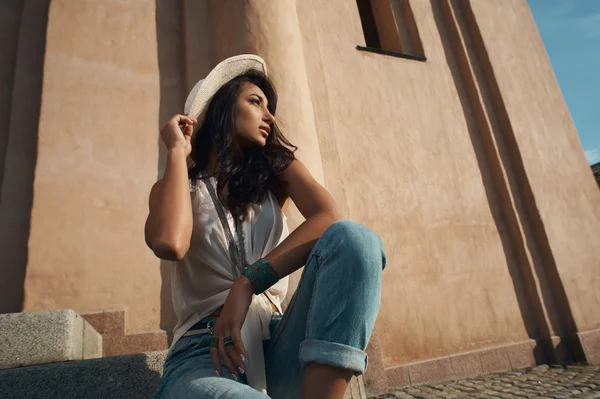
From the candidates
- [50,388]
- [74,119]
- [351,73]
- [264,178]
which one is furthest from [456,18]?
[50,388]

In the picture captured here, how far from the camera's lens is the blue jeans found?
923 mm

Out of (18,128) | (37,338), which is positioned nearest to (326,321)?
(37,338)

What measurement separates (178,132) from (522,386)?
3.55 m

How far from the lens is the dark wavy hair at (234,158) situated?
1.50m

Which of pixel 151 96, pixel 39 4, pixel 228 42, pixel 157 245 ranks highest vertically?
pixel 39 4

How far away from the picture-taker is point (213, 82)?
1.75m

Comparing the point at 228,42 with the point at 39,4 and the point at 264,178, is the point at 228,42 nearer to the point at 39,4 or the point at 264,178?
the point at 39,4

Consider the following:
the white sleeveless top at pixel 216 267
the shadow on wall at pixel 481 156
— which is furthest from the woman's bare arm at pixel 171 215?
the shadow on wall at pixel 481 156

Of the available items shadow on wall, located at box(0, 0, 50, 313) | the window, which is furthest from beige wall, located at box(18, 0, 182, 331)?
the window

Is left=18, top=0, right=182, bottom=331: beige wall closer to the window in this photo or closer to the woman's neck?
the woman's neck

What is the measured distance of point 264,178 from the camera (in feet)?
5.12

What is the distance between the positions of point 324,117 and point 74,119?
7.95 ft

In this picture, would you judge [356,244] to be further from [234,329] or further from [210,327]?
Answer: [210,327]

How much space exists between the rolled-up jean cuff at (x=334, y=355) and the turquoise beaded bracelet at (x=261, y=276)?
276 millimetres
